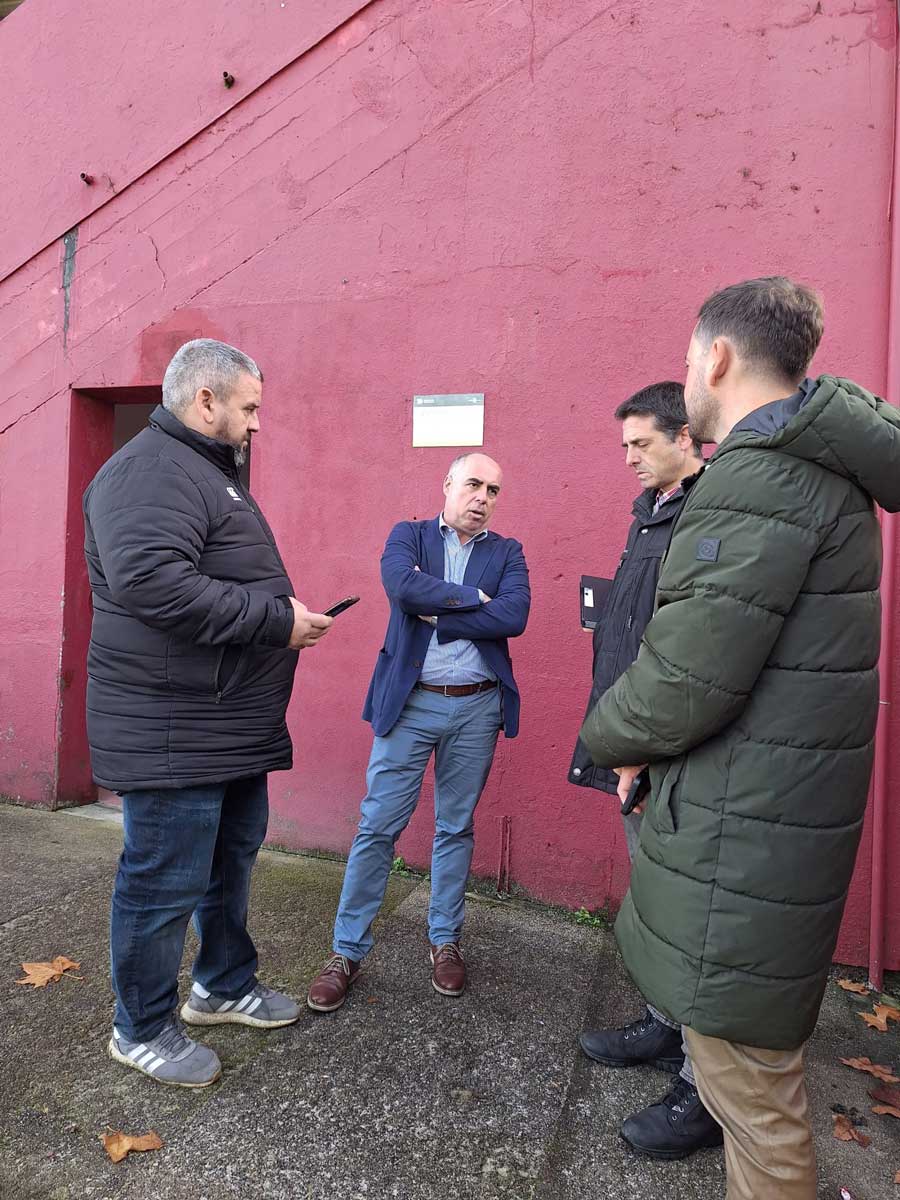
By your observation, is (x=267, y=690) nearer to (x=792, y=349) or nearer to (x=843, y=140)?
(x=792, y=349)

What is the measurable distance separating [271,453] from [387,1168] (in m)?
3.27

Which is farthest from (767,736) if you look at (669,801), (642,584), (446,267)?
(446,267)

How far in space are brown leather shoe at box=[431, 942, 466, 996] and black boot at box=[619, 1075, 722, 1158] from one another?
0.80 m

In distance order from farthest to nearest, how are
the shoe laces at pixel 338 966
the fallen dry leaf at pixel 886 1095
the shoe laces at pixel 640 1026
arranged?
1. the shoe laces at pixel 338 966
2. the shoe laces at pixel 640 1026
3. the fallen dry leaf at pixel 886 1095

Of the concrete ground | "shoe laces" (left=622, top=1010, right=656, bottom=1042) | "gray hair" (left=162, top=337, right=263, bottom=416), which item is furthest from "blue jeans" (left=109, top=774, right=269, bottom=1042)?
"shoe laces" (left=622, top=1010, right=656, bottom=1042)

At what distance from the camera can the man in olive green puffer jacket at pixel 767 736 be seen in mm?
1450

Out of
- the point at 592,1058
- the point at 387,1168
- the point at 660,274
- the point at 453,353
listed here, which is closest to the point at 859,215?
the point at 660,274

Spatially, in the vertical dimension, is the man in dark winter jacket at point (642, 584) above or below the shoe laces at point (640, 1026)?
above

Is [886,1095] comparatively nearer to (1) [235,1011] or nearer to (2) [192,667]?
(1) [235,1011]

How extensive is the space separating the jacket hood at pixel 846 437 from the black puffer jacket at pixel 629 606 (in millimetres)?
858

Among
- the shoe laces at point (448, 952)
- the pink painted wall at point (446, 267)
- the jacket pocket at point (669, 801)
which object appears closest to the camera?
the jacket pocket at point (669, 801)

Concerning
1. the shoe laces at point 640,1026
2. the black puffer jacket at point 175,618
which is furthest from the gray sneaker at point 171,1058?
the shoe laces at point 640,1026

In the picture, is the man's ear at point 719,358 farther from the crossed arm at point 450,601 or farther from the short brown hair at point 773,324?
the crossed arm at point 450,601

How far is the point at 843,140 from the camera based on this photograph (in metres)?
3.25
